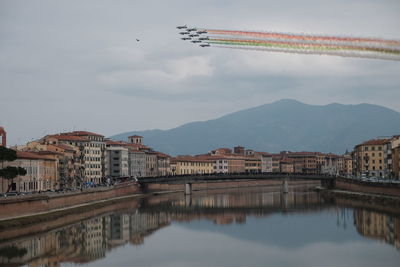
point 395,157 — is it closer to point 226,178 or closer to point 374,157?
point 374,157

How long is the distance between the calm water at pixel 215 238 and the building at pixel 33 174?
12884 mm

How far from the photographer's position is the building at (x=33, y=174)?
115 metres

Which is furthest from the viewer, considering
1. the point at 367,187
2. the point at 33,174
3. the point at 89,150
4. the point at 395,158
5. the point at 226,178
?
the point at 89,150

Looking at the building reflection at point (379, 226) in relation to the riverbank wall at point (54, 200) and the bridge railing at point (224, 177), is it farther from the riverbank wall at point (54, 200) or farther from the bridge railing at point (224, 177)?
the bridge railing at point (224, 177)

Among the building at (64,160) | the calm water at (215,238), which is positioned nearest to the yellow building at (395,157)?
the calm water at (215,238)

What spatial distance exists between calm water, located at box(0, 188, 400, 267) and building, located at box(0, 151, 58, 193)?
12884 millimetres

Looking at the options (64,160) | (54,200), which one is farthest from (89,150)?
(54,200)

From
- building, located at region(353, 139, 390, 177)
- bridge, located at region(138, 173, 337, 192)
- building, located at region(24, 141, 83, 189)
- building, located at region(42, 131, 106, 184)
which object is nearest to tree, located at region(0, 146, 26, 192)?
building, located at region(24, 141, 83, 189)

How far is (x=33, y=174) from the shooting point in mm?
123875

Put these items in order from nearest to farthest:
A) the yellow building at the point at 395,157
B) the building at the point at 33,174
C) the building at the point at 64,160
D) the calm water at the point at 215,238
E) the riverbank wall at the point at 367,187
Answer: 1. the calm water at the point at 215,238
2. the riverbank wall at the point at 367,187
3. the building at the point at 33,174
4. the building at the point at 64,160
5. the yellow building at the point at 395,157

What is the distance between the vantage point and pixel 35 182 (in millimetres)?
125000

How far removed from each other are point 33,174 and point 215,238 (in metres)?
49.4

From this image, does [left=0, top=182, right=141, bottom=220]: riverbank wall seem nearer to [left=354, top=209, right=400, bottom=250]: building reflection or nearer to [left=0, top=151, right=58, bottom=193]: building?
[left=0, top=151, right=58, bottom=193]: building

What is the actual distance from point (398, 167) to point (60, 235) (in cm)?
9000
